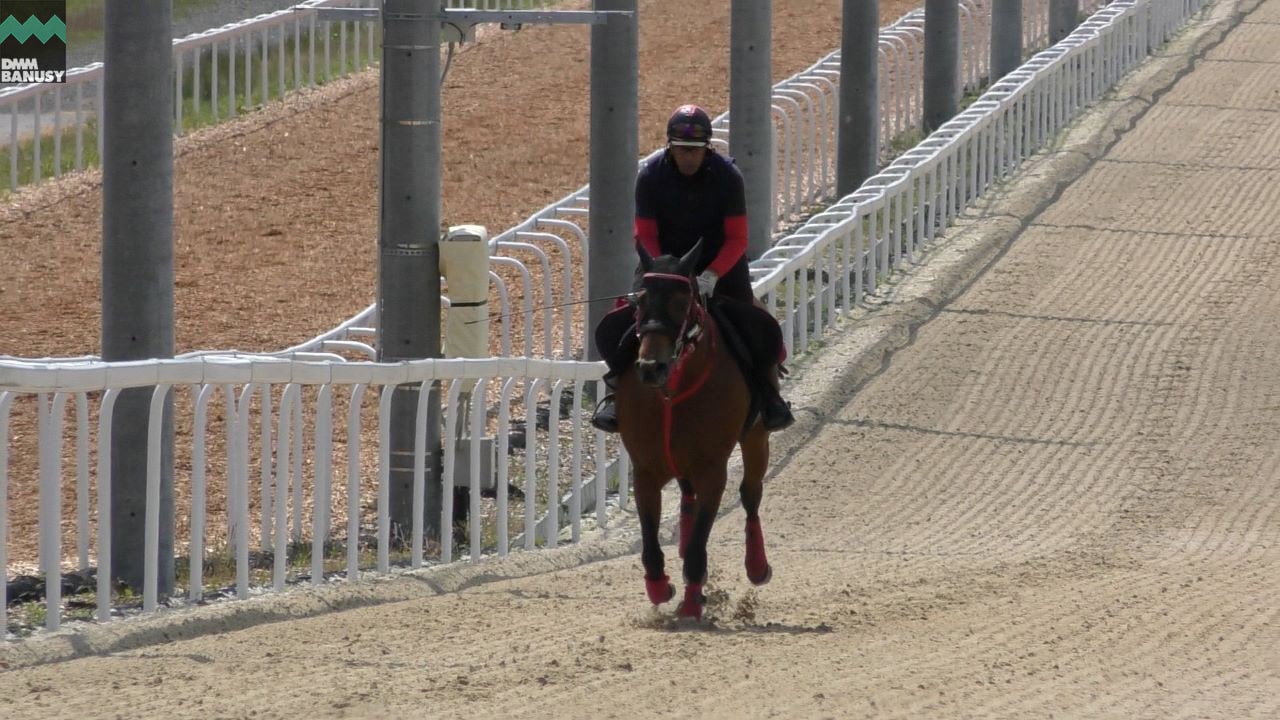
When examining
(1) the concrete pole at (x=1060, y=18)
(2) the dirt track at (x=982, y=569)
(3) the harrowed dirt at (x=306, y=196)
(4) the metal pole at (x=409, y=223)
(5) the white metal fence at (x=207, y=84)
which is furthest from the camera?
(1) the concrete pole at (x=1060, y=18)

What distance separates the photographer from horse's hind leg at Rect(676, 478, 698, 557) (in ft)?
28.8

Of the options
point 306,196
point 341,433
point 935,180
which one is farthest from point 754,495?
point 306,196

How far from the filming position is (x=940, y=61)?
2422 centimetres

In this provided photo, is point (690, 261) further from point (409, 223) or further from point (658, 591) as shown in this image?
point (409, 223)

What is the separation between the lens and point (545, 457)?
13.2 m

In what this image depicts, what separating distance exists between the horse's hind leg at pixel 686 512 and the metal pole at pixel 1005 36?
18554 millimetres

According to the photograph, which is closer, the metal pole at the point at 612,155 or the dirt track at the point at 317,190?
the metal pole at the point at 612,155

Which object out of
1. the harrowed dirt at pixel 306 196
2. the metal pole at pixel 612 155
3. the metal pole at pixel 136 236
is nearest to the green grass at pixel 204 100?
the harrowed dirt at pixel 306 196

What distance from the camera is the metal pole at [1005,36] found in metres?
26.6

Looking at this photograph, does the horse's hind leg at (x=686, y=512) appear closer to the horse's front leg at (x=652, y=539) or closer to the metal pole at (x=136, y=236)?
the horse's front leg at (x=652, y=539)

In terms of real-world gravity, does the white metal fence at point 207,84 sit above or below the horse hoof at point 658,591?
above

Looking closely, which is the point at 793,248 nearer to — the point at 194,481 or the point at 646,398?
the point at 646,398

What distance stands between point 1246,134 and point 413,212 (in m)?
16.0

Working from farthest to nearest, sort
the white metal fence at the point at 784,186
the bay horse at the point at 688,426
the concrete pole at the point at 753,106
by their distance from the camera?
the concrete pole at the point at 753,106, the white metal fence at the point at 784,186, the bay horse at the point at 688,426
